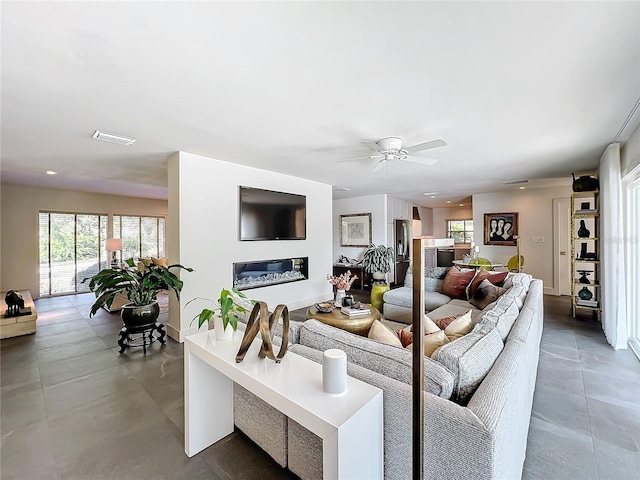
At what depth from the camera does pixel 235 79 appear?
1913 mm

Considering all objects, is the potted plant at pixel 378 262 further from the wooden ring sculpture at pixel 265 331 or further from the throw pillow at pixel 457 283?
the wooden ring sculpture at pixel 265 331

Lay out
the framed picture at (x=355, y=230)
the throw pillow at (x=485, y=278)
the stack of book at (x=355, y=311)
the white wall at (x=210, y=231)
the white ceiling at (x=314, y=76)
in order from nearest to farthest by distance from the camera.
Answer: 1. the white ceiling at (x=314, y=76)
2. the stack of book at (x=355, y=311)
3. the white wall at (x=210, y=231)
4. the throw pillow at (x=485, y=278)
5. the framed picture at (x=355, y=230)

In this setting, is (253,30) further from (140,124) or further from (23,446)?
(23,446)

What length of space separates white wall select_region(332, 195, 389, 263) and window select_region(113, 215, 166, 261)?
503cm

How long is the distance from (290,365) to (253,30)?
1731mm

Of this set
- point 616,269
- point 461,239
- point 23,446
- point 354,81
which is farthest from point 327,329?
point 461,239

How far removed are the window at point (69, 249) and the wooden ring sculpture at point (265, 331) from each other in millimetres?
6653

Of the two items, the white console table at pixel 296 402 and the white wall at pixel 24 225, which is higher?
the white wall at pixel 24 225

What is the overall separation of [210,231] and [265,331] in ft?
9.27

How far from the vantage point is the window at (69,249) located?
20.3 feet

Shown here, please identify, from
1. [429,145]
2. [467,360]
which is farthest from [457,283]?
[467,360]

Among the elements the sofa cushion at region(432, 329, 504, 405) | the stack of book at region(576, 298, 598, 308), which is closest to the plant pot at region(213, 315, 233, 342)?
the sofa cushion at region(432, 329, 504, 405)

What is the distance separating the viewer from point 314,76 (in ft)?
6.15

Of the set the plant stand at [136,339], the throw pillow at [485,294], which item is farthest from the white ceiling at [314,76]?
the plant stand at [136,339]
